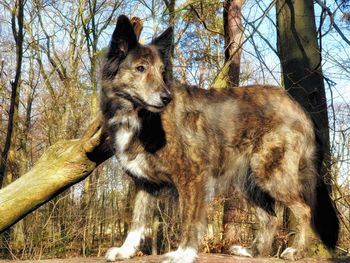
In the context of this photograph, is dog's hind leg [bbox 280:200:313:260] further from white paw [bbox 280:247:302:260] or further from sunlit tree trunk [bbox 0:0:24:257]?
sunlit tree trunk [bbox 0:0:24:257]

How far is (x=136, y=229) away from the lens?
5301 mm

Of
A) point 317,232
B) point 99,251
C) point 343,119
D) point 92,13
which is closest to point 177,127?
point 317,232

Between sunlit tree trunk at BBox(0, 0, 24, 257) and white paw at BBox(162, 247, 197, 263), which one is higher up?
sunlit tree trunk at BBox(0, 0, 24, 257)

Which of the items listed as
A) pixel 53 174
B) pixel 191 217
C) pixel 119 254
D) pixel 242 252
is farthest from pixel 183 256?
pixel 53 174

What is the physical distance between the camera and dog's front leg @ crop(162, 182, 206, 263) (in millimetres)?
4824

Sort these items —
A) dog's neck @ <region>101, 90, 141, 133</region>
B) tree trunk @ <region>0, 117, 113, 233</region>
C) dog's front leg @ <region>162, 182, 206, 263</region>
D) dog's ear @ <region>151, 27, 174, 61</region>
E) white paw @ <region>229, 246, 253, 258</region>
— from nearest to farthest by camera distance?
dog's front leg @ <region>162, 182, 206, 263</region> < dog's neck @ <region>101, 90, 141, 133</region> < dog's ear @ <region>151, 27, 174, 61</region> < white paw @ <region>229, 246, 253, 258</region> < tree trunk @ <region>0, 117, 113, 233</region>

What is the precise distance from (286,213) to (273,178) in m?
2.53

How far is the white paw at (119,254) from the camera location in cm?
504

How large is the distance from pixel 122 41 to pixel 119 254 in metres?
2.33

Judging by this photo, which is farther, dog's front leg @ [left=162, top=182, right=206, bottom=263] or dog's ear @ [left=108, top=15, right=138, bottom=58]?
dog's ear @ [left=108, top=15, right=138, bottom=58]

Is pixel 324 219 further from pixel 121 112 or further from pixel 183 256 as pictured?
pixel 121 112

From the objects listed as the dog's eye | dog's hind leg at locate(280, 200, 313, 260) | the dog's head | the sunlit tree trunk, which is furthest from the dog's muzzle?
the sunlit tree trunk

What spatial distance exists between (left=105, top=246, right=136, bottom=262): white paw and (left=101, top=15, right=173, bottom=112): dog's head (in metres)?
1.60

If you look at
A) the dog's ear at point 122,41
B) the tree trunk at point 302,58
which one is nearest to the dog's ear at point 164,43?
the dog's ear at point 122,41
